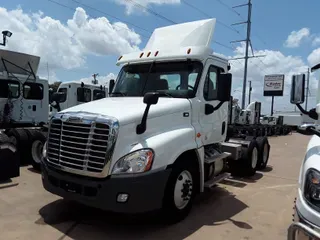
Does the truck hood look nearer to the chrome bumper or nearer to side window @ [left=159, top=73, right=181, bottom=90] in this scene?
side window @ [left=159, top=73, right=181, bottom=90]

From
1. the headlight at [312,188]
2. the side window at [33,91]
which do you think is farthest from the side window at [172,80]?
the side window at [33,91]

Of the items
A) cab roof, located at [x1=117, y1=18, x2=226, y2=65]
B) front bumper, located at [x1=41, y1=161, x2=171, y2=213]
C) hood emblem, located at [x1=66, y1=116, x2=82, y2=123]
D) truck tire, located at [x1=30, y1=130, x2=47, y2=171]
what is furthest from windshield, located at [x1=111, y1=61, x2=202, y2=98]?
truck tire, located at [x1=30, y1=130, x2=47, y2=171]

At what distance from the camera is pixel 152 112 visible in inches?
174

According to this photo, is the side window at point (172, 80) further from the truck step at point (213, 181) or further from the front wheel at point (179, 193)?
the truck step at point (213, 181)

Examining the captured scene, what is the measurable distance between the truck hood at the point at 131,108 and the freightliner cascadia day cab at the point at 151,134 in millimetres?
14

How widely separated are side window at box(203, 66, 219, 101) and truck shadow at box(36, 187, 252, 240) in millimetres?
1928

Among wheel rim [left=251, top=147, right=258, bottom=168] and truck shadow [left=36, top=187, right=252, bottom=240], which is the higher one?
wheel rim [left=251, top=147, right=258, bottom=168]

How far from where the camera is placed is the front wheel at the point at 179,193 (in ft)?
14.3

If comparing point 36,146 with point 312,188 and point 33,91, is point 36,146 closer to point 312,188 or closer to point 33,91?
point 33,91

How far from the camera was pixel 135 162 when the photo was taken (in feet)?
13.0

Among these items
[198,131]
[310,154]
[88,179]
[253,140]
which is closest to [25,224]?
[88,179]

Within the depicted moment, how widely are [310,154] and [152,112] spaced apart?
84.6 inches

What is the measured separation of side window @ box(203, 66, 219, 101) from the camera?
5.34m

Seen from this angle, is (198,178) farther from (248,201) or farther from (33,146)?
(33,146)
